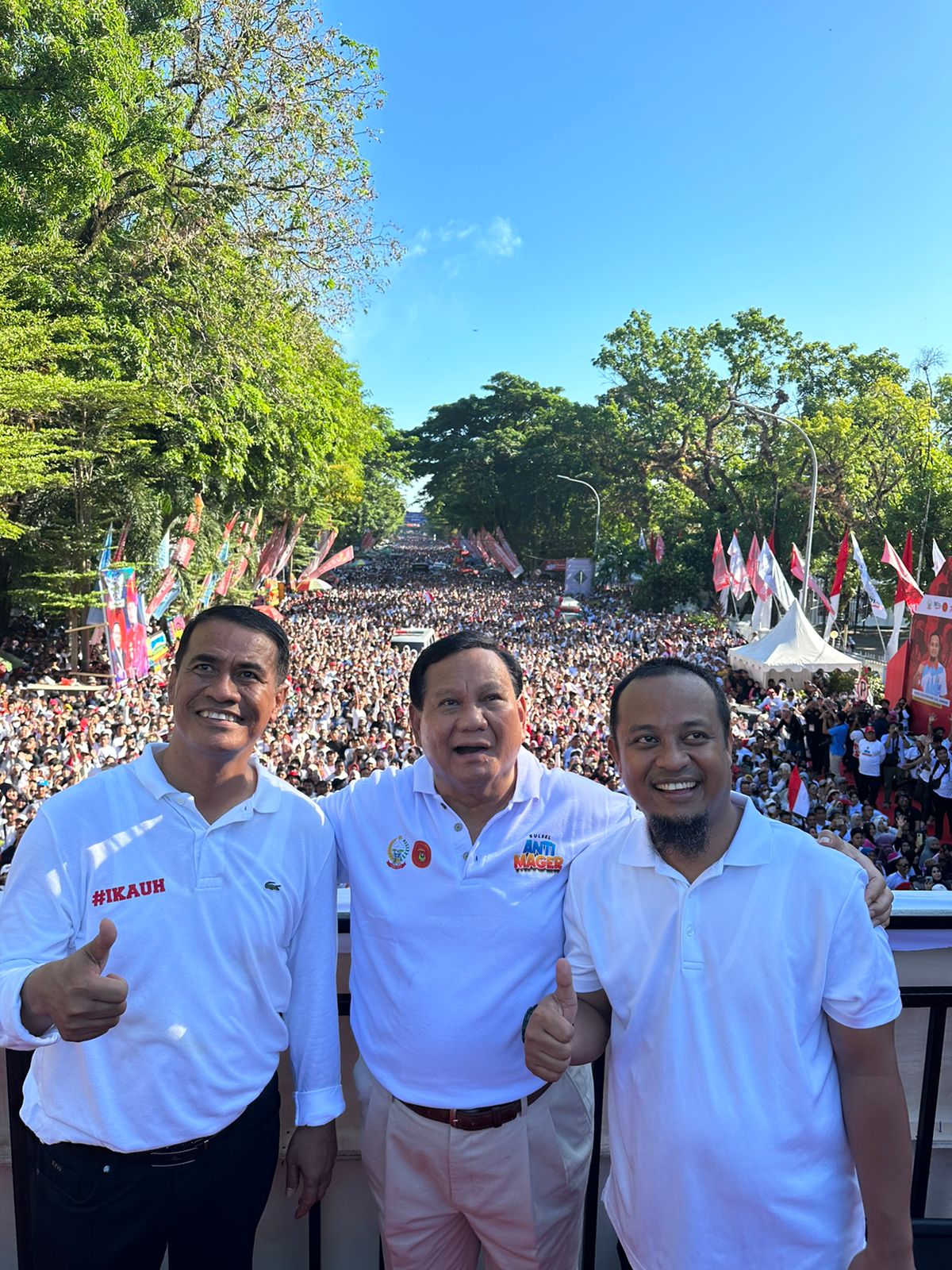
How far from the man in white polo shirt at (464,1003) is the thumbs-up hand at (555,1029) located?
274 millimetres

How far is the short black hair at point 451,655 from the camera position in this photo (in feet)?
6.93

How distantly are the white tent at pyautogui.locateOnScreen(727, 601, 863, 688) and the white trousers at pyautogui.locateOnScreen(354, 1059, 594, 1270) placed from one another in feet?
60.8

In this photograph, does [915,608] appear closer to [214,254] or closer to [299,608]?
[214,254]

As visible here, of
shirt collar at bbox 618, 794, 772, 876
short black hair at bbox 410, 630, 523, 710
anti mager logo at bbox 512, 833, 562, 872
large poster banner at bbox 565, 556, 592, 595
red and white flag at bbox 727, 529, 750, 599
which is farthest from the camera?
large poster banner at bbox 565, 556, 592, 595

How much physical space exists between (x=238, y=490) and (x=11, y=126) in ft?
44.5

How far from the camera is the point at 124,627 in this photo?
1538 centimetres

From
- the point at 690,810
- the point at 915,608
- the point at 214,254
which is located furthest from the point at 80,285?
the point at 690,810

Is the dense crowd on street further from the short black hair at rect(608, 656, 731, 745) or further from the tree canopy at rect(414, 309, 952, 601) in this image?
the tree canopy at rect(414, 309, 952, 601)

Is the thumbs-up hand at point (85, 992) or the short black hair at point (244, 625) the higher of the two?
the short black hair at point (244, 625)

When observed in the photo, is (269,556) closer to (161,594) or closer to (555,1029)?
(161,594)

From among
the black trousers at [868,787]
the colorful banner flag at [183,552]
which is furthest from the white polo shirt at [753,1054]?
the colorful banner flag at [183,552]

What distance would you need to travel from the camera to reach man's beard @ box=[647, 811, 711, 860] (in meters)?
1.67

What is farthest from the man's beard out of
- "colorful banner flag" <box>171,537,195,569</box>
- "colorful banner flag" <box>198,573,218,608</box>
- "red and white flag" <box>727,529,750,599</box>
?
"red and white flag" <box>727,529,750,599</box>

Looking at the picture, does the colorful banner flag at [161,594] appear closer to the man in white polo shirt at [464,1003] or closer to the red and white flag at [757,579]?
the red and white flag at [757,579]
